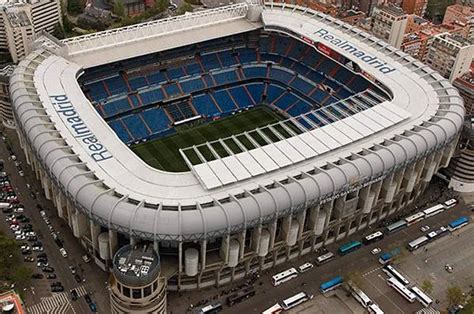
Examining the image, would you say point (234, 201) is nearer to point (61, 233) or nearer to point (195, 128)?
point (61, 233)

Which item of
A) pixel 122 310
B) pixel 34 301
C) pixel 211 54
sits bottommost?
pixel 34 301

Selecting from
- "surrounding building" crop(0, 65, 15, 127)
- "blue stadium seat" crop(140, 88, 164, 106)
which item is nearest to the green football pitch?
"blue stadium seat" crop(140, 88, 164, 106)

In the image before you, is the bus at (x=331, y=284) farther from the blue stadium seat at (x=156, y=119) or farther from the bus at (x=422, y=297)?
the blue stadium seat at (x=156, y=119)

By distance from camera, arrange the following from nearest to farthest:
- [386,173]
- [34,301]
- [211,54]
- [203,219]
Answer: [203,219] → [34,301] → [386,173] → [211,54]

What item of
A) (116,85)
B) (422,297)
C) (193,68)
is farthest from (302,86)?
(422,297)

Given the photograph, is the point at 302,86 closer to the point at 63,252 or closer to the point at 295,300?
the point at 295,300

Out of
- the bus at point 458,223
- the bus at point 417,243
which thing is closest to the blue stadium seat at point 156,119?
the bus at point 417,243

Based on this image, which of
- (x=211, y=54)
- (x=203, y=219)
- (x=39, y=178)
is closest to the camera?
(x=203, y=219)

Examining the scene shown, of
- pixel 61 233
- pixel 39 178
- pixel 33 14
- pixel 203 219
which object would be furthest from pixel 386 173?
pixel 33 14
